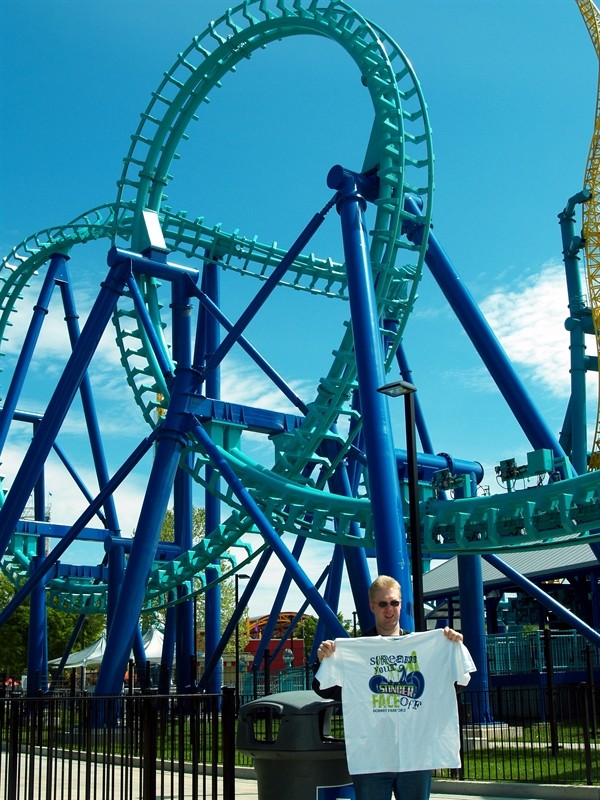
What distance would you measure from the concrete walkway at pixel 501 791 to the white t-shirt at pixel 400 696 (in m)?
5.98

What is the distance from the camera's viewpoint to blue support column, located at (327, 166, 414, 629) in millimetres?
13164

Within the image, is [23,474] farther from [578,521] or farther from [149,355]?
[578,521]

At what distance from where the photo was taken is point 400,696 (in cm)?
468

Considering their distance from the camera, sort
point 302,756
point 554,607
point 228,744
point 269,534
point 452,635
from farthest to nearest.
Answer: point 554,607 < point 269,534 < point 228,744 < point 302,756 < point 452,635

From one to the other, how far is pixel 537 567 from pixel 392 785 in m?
27.5

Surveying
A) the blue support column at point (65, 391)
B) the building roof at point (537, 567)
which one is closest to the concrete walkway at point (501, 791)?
the blue support column at point (65, 391)

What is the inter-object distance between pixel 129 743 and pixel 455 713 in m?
2.79

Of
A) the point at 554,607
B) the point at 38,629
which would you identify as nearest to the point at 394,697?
the point at 554,607

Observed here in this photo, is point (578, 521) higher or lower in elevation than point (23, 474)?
lower

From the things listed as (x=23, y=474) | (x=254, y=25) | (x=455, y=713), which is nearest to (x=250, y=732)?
(x=455, y=713)

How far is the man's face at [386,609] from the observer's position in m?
4.52

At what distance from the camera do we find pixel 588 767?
10.2m

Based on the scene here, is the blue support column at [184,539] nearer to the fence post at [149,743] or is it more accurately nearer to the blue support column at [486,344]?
the blue support column at [486,344]

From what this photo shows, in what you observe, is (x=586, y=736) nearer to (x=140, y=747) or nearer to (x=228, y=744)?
(x=140, y=747)
